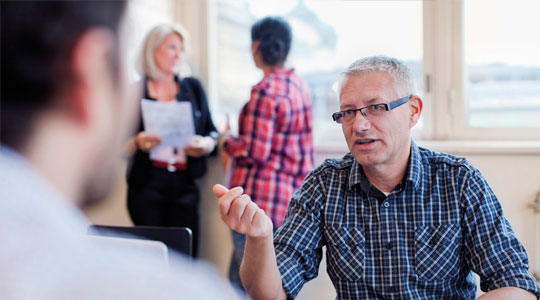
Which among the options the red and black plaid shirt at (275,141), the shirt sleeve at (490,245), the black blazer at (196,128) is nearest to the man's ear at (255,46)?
the red and black plaid shirt at (275,141)

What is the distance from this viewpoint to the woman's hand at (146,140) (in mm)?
2352

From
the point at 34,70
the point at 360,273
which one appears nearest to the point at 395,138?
the point at 360,273

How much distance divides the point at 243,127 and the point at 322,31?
78 cm

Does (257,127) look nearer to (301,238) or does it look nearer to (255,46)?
(255,46)

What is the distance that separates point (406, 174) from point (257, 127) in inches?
34.7

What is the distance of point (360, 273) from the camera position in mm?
1327

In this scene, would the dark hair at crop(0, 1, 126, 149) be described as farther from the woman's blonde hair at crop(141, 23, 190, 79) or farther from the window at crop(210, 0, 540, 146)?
the woman's blonde hair at crop(141, 23, 190, 79)

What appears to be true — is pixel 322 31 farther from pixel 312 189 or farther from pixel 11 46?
pixel 11 46

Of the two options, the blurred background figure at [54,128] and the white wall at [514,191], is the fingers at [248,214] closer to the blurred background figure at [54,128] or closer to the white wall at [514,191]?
the blurred background figure at [54,128]

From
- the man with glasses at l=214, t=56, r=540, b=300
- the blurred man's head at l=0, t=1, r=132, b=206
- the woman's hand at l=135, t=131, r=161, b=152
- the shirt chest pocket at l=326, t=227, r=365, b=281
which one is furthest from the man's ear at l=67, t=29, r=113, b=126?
the woman's hand at l=135, t=131, r=161, b=152

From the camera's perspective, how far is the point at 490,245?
4.06 ft

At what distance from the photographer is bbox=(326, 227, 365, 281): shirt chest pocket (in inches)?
52.4

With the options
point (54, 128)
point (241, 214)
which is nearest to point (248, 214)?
point (241, 214)

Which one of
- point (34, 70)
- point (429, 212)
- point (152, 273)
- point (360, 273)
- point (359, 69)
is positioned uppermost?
point (359, 69)
